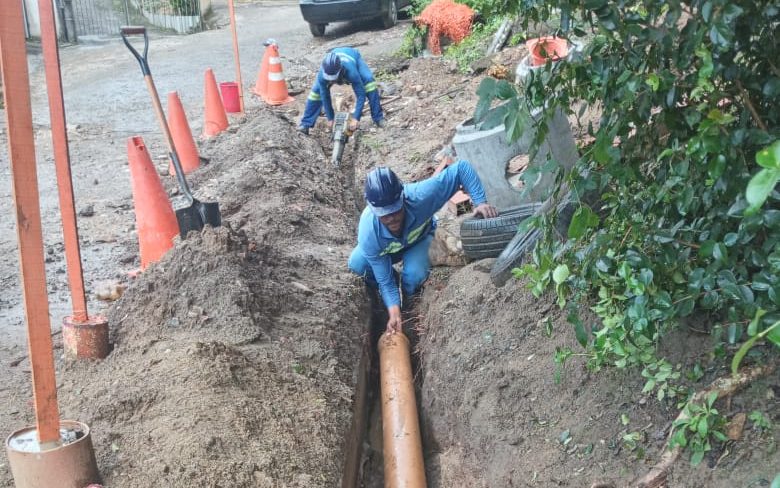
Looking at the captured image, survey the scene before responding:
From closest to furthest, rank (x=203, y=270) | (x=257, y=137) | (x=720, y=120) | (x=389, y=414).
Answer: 1. (x=720, y=120)
2. (x=389, y=414)
3. (x=203, y=270)
4. (x=257, y=137)

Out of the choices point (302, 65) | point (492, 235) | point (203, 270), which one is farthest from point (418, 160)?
point (302, 65)

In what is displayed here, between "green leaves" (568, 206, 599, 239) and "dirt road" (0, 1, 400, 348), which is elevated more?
"green leaves" (568, 206, 599, 239)

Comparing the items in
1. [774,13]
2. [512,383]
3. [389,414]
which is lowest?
[389,414]

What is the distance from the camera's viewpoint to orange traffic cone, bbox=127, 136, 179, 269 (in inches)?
230

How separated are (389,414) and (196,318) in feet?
3.93

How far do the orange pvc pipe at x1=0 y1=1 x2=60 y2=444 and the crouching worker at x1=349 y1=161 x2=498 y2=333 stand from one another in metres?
2.70

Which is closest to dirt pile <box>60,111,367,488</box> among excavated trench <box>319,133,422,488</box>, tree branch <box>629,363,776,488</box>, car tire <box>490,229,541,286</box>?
excavated trench <box>319,133,422,488</box>

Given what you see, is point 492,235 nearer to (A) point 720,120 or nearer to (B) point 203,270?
(B) point 203,270

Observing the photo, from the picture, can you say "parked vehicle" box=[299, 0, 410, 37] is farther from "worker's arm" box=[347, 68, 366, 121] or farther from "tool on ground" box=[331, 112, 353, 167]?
"tool on ground" box=[331, 112, 353, 167]

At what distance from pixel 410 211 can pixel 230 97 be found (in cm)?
592

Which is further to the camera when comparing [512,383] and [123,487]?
[512,383]

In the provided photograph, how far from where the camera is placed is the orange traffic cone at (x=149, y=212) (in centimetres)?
585

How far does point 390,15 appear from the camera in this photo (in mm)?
15703

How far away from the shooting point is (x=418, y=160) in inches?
311
